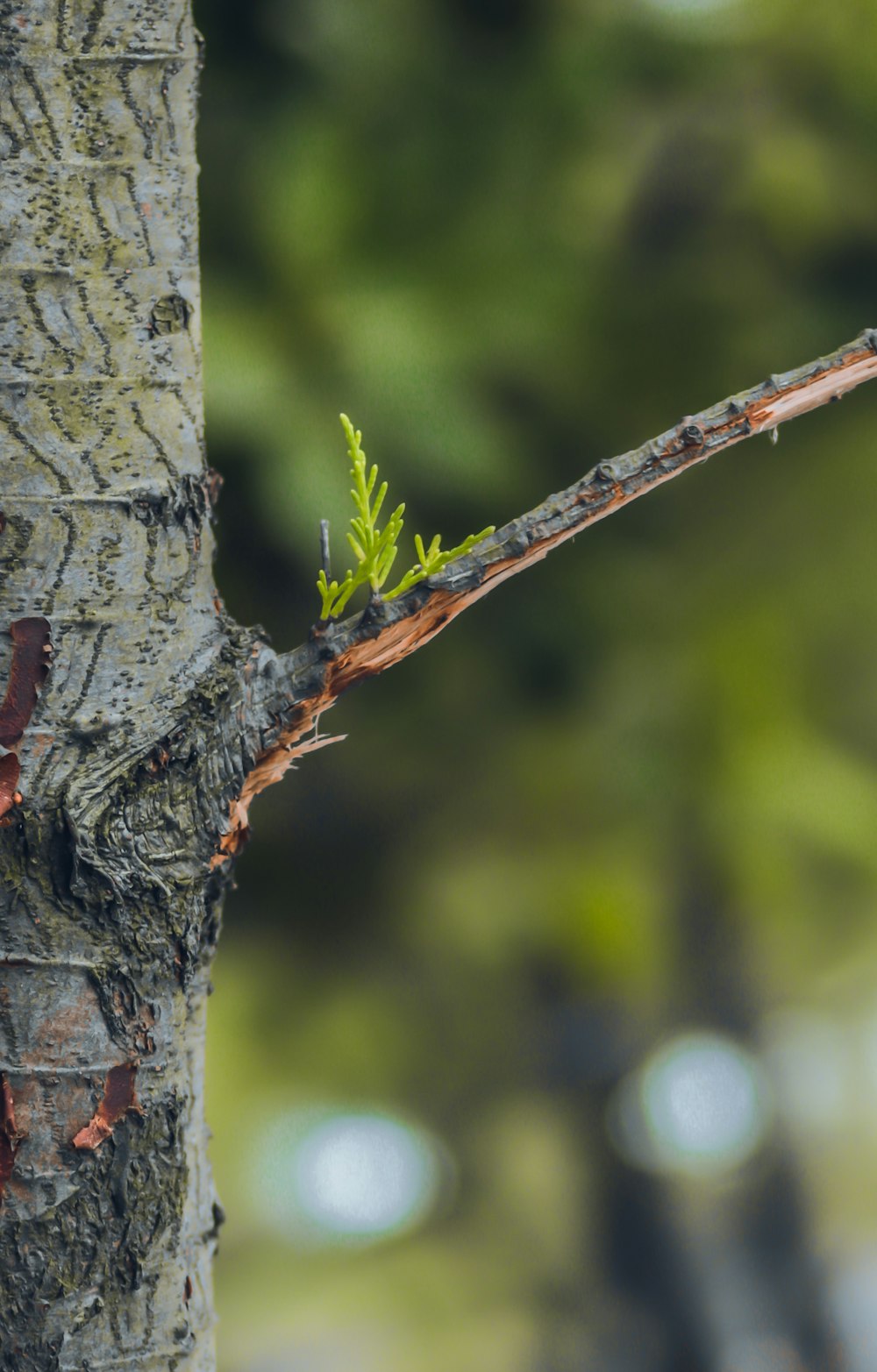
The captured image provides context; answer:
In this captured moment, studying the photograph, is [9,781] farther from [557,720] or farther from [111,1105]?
[557,720]

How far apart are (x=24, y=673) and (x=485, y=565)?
11cm

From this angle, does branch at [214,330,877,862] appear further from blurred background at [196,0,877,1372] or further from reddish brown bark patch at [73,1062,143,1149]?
blurred background at [196,0,877,1372]

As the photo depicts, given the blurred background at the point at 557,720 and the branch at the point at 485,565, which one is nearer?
the branch at the point at 485,565

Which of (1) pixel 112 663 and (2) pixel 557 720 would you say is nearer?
(1) pixel 112 663

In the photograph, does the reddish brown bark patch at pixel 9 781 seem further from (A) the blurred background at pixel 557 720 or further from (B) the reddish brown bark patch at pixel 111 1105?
(A) the blurred background at pixel 557 720

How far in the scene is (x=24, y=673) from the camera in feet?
0.97

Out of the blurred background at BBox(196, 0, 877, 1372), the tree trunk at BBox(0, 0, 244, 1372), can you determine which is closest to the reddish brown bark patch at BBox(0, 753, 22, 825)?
the tree trunk at BBox(0, 0, 244, 1372)

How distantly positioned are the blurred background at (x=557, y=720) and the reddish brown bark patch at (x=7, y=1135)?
779mm

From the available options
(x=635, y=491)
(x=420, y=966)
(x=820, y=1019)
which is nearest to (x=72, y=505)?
(x=635, y=491)

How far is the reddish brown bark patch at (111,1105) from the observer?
11.6 inches

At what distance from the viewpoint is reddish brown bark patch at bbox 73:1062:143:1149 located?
295mm

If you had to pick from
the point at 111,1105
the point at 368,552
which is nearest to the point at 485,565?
the point at 368,552

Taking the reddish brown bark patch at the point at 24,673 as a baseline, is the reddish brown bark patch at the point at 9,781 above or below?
below

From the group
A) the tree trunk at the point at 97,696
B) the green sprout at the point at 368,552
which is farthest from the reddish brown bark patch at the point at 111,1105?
the green sprout at the point at 368,552
